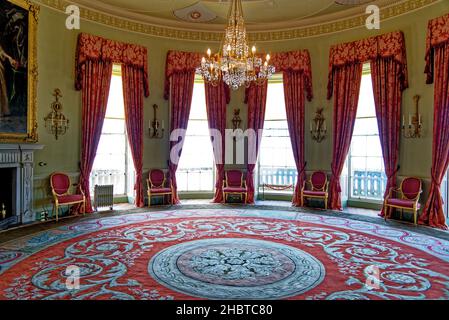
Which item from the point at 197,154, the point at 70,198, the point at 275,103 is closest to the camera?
the point at 70,198

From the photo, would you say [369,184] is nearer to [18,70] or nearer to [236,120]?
[236,120]

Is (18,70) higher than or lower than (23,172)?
higher

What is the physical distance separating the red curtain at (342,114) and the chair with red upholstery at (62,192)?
554 cm

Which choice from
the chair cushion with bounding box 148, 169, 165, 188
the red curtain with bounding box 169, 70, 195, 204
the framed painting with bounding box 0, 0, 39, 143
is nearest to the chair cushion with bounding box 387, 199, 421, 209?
the red curtain with bounding box 169, 70, 195, 204

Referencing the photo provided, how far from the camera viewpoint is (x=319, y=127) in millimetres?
7527

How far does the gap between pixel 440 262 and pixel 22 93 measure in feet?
23.3

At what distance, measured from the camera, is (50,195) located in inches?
248

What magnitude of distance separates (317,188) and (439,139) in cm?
265

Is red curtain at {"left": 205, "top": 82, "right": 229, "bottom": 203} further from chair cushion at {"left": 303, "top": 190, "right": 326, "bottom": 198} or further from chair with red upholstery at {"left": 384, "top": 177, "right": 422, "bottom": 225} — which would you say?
chair with red upholstery at {"left": 384, "top": 177, "right": 422, "bottom": 225}

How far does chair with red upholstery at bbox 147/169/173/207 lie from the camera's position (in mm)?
7422

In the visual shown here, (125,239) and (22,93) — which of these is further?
(22,93)

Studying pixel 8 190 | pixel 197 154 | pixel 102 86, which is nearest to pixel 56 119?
pixel 102 86
